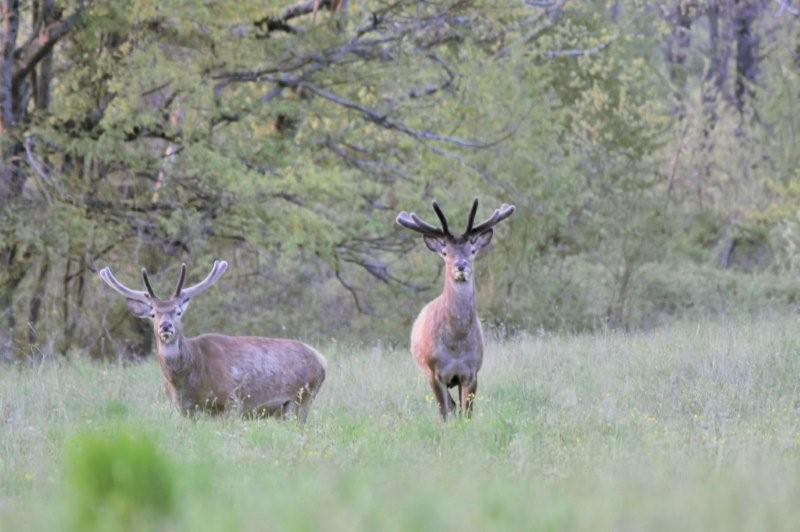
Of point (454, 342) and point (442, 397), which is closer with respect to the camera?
point (442, 397)

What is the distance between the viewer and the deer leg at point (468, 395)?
38.6ft

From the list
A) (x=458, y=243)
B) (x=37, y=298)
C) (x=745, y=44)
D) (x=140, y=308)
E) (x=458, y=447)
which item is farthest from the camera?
(x=745, y=44)

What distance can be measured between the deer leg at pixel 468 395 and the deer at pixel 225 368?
1.31 m

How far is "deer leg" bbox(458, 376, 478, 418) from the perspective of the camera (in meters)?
11.8

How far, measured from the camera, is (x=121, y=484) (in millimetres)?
5809

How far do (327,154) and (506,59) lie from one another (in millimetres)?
4378

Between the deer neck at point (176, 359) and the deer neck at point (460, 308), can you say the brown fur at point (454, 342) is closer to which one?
the deer neck at point (460, 308)

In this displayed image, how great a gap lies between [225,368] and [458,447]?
3600 mm

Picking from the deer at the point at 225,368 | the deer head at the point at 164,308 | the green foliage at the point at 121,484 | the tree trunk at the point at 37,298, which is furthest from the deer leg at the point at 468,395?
the tree trunk at the point at 37,298

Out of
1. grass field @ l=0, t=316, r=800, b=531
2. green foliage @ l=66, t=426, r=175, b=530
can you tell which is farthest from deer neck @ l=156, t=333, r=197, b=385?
green foliage @ l=66, t=426, r=175, b=530

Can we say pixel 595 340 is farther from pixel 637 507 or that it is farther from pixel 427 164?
pixel 637 507

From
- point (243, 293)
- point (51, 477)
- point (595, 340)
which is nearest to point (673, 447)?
point (51, 477)

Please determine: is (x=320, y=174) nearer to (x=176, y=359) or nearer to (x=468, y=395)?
(x=176, y=359)

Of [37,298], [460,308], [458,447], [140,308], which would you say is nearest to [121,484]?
[458,447]
